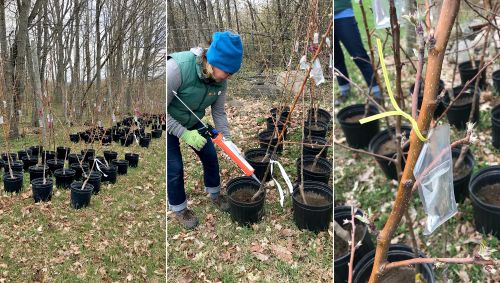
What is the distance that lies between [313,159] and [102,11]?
7383mm

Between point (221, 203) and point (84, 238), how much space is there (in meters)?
1.27

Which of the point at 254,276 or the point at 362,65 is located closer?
the point at 254,276

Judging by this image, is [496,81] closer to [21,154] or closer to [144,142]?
[144,142]

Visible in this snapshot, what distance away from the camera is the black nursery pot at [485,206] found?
2400 millimetres

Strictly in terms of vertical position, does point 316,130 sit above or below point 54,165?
above

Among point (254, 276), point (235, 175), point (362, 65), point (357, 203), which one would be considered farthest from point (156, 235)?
point (362, 65)

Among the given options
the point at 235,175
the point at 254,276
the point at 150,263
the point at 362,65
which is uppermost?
the point at 362,65

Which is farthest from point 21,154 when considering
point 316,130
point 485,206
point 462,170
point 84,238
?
point 485,206

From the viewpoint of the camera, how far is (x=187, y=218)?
2.89 m

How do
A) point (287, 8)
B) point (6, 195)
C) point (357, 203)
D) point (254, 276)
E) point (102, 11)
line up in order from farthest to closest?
point (102, 11)
point (287, 8)
point (6, 195)
point (357, 203)
point (254, 276)

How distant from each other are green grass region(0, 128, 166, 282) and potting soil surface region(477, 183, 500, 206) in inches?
95.7

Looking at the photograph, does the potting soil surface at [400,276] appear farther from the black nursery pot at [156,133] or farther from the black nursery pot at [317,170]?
the black nursery pot at [156,133]

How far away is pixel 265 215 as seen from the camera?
126 inches

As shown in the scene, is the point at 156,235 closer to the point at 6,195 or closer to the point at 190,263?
the point at 190,263
